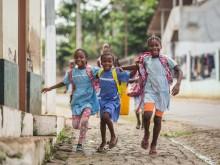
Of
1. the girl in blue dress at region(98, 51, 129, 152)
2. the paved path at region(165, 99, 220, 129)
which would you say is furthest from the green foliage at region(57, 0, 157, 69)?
the girl in blue dress at region(98, 51, 129, 152)

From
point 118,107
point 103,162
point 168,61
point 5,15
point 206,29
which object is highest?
point 206,29

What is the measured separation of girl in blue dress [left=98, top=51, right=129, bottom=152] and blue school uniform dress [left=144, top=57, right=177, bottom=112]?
55 cm

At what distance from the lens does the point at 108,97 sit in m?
7.65

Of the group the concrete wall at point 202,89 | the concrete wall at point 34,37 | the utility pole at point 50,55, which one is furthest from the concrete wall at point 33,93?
the concrete wall at point 202,89

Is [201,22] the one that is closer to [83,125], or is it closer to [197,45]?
[197,45]

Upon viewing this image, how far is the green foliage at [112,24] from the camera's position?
140 ft

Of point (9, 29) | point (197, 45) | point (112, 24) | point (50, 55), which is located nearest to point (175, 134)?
point (50, 55)

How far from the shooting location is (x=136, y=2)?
144 ft

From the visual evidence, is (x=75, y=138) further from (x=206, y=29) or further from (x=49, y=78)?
(x=206, y=29)

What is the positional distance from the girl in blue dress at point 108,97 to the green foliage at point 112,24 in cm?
3191

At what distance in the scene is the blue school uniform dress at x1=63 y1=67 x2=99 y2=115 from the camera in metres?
7.82

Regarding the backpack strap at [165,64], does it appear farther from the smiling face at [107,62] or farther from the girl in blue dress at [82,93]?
the girl in blue dress at [82,93]

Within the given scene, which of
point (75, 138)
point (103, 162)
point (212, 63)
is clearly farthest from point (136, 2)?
point (103, 162)

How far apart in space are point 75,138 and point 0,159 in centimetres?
457
